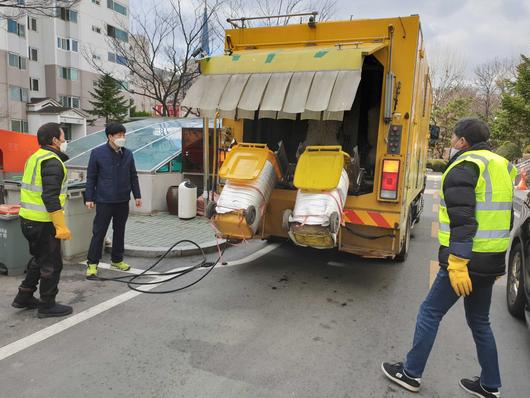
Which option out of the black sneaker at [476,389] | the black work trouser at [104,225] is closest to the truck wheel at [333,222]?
the black sneaker at [476,389]

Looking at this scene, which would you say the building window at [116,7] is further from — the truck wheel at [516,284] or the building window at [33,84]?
the truck wheel at [516,284]

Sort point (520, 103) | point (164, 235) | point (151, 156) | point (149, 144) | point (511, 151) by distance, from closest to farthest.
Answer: point (164, 235) → point (151, 156) → point (149, 144) → point (520, 103) → point (511, 151)

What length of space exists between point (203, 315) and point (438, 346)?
217 centimetres

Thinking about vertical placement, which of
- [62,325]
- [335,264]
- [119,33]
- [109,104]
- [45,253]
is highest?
[119,33]

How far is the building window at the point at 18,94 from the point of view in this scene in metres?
31.5

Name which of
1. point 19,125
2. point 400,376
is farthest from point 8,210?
point 19,125

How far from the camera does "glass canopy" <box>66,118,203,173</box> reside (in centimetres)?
949

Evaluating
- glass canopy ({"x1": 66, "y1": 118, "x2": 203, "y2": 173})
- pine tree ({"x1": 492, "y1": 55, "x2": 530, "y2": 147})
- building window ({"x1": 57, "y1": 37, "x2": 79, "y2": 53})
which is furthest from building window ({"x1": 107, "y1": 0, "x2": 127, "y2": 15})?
pine tree ({"x1": 492, "y1": 55, "x2": 530, "y2": 147})

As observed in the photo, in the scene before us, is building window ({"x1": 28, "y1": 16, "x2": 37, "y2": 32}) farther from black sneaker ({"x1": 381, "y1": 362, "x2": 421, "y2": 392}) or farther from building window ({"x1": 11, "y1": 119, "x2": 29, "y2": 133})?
black sneaker ({"x1": 381, "y1": 362, "x2": 421, "y2": 392})

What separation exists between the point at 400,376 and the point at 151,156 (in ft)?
25.9

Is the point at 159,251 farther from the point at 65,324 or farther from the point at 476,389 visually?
the point at 476,389

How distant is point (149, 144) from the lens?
10.2m

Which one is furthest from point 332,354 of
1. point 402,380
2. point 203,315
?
point 203,315

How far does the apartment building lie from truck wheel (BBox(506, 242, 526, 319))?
30349 mm
